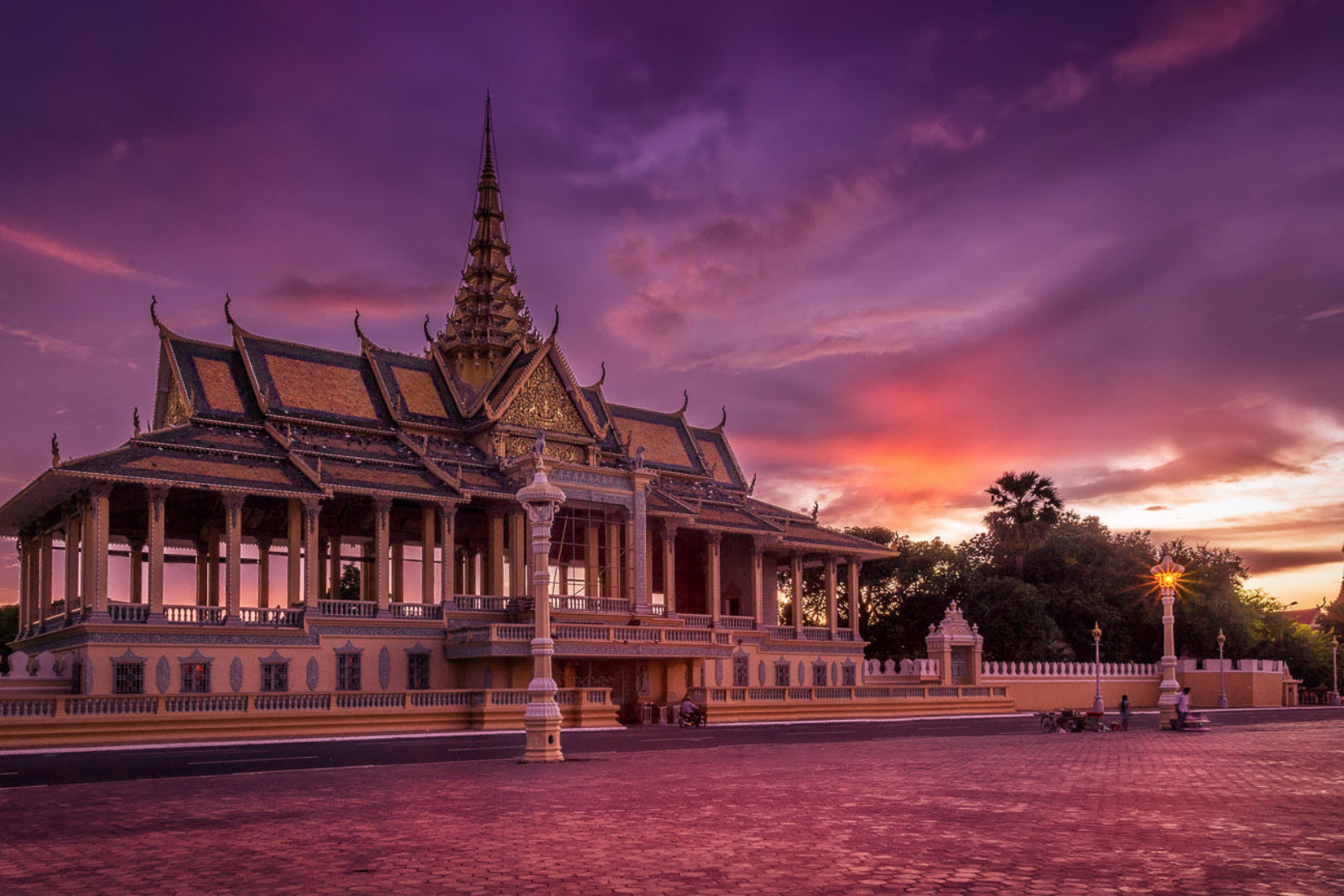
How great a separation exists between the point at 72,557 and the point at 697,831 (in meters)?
36.6

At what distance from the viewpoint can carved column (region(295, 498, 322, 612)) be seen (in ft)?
144

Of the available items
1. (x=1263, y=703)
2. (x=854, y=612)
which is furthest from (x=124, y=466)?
Result: (x=1263, y=703)

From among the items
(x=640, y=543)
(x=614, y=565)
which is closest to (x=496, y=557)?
(x=614, y=565)

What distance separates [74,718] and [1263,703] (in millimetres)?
58656

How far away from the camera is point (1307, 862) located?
35.3 feet

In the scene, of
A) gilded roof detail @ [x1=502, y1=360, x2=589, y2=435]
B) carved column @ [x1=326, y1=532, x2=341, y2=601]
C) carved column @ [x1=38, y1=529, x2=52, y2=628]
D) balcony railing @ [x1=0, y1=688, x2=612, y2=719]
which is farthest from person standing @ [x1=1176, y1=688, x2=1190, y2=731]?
carved column @ [x1=38, y1=529, x2=52, y2=628]

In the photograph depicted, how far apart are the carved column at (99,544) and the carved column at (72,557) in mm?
2495

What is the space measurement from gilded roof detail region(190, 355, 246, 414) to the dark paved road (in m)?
17.6

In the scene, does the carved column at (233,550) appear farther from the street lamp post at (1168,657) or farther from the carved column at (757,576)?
the street lamp post at (1168,657)

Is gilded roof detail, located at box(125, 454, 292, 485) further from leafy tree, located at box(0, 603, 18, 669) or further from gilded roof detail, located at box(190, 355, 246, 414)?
leafy tree, located at box(0, 603, 18, 669)

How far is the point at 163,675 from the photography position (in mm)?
39812

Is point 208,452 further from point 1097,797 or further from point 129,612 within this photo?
point 1097,797

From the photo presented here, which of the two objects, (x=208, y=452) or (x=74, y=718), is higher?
(x=208, y=452)

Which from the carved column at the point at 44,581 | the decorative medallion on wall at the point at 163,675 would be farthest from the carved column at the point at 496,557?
the carved column at the point at 44,581
